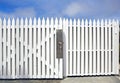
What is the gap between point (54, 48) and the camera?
6.76m

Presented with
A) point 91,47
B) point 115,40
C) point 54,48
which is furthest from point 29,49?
point 115,40

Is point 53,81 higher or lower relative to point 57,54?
lower

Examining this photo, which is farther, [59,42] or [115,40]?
[115,40]

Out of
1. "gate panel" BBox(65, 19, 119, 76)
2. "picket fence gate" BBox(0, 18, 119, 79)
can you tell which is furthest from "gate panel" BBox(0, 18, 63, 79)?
"gate panel" BBox(65, 19, 119, 76)

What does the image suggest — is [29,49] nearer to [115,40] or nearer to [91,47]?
[91,47]

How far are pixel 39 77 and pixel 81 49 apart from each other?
2.24 m

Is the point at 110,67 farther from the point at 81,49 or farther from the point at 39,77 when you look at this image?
the point at 39,77

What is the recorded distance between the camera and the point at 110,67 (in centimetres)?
705

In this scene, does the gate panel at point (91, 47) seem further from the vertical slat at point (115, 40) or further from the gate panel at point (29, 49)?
the gate panel at point (29, 49)

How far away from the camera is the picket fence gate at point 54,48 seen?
6.71 metres

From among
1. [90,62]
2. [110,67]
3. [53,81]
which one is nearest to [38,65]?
[53,81]

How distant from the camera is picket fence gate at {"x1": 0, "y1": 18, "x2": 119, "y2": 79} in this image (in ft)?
22.0

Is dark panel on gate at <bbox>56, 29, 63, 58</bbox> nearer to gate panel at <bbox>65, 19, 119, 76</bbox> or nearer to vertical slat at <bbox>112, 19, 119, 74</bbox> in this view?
gate panel at <bbox>65, 19, 119, 76</bbox>

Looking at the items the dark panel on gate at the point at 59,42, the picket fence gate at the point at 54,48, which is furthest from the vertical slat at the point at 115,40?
the dark panel on gate at the point at 59,42
